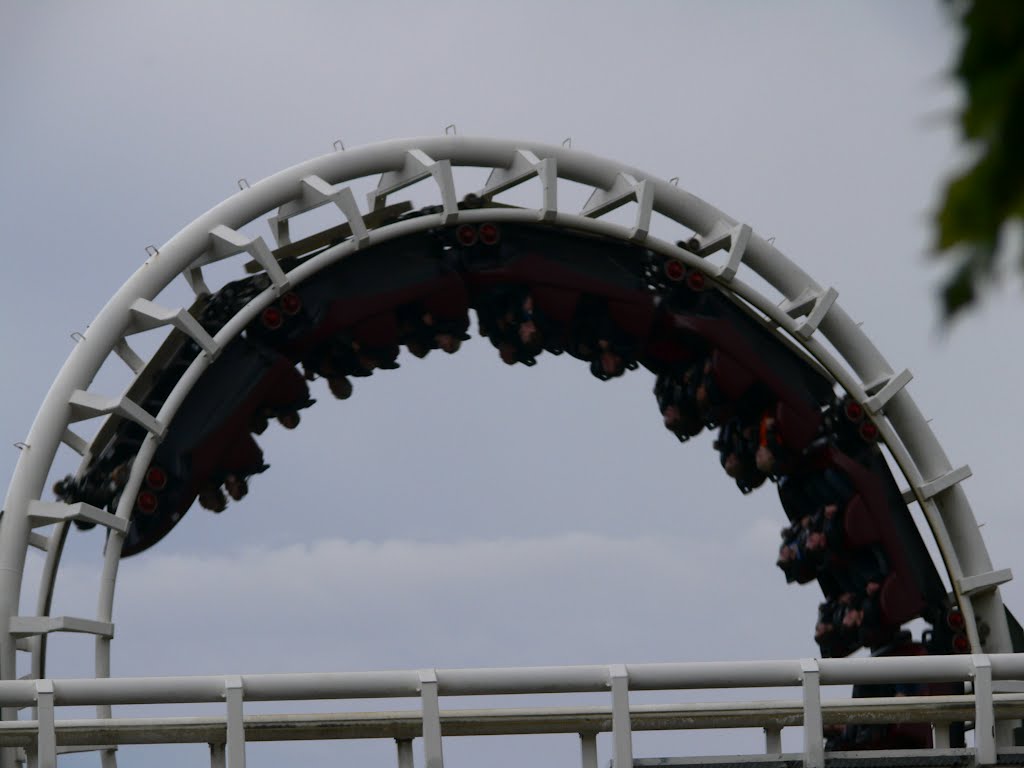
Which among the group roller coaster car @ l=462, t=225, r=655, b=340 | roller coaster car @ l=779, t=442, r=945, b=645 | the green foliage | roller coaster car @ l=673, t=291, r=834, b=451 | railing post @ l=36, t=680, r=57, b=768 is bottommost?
the green foliage

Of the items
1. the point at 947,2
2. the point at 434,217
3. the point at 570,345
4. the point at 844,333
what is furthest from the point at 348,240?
the point at 947,2

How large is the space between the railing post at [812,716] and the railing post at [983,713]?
1.15m

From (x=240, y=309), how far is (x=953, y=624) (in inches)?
328

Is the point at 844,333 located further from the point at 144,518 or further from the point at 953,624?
the point at 144,518

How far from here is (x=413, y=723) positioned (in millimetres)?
12305

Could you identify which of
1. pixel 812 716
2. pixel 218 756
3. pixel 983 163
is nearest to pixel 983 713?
pixel 812 716

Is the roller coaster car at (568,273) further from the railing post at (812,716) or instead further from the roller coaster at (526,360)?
the railing post at (812,716)

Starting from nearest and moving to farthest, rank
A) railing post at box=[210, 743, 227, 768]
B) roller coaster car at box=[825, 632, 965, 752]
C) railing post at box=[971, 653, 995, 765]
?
railing post at box=[210, 743, 227, 768] < railing post at box=[971, 653, 995, 765] < roller coaster car at box=[825, 632, 965, 752]

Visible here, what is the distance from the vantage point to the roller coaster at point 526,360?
1628 centimetres

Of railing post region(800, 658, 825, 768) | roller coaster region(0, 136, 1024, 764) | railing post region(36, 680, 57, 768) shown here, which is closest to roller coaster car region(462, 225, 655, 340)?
roller coaster region(0, 136, 1024, 764)

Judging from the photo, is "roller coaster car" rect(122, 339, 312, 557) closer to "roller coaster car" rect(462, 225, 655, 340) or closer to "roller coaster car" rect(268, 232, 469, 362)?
"roller coaster car" rect(268, 232, 469, 362)

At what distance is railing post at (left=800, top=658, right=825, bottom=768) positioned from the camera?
1238 centimetres

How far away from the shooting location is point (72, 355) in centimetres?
1619

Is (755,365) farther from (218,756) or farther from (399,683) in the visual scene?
(218,756)
